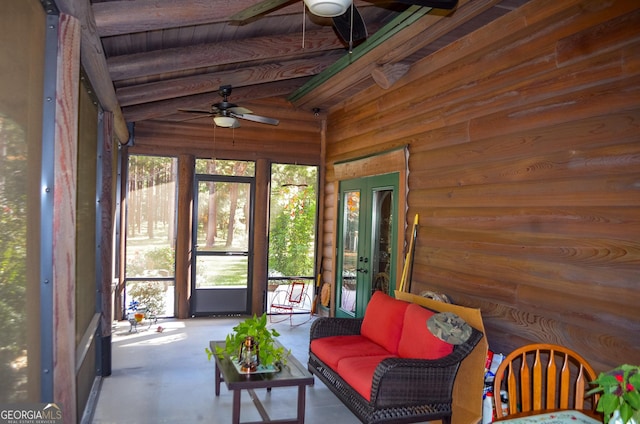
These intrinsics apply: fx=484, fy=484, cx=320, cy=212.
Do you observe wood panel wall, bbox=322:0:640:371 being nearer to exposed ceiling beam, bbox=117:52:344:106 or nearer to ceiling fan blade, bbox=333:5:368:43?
ceiling fan blade, bbox=333:5:368:43

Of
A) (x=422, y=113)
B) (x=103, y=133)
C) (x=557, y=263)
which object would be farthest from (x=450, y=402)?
(x=103, y=133)

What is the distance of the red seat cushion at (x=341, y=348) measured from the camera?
3996mm

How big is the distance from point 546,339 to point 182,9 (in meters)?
3.46

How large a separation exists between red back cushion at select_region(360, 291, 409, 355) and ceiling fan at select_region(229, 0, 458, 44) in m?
2.32

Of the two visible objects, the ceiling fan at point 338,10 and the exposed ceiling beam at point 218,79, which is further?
the exposed ceiling beam at point 218,79

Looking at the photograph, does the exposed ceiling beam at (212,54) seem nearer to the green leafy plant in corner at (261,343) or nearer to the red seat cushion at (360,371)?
the green leafy plant in corner at (261,343)

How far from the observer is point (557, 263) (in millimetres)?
3350

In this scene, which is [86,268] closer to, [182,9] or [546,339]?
[182,9]

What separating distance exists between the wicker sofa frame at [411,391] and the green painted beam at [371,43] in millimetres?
2612

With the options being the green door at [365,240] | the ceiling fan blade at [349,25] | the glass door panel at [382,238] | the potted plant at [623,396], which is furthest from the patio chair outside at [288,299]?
the potted plant at [623,396]

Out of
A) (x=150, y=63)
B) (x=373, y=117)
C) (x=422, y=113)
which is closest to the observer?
(x=150, y=63)

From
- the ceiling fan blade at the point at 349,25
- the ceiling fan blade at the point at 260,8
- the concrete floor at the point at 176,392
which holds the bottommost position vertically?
the concrete floor at the point at 176,392

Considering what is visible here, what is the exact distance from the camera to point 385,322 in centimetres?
430

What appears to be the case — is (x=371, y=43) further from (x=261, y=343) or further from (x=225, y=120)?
(x=261, y=343)
